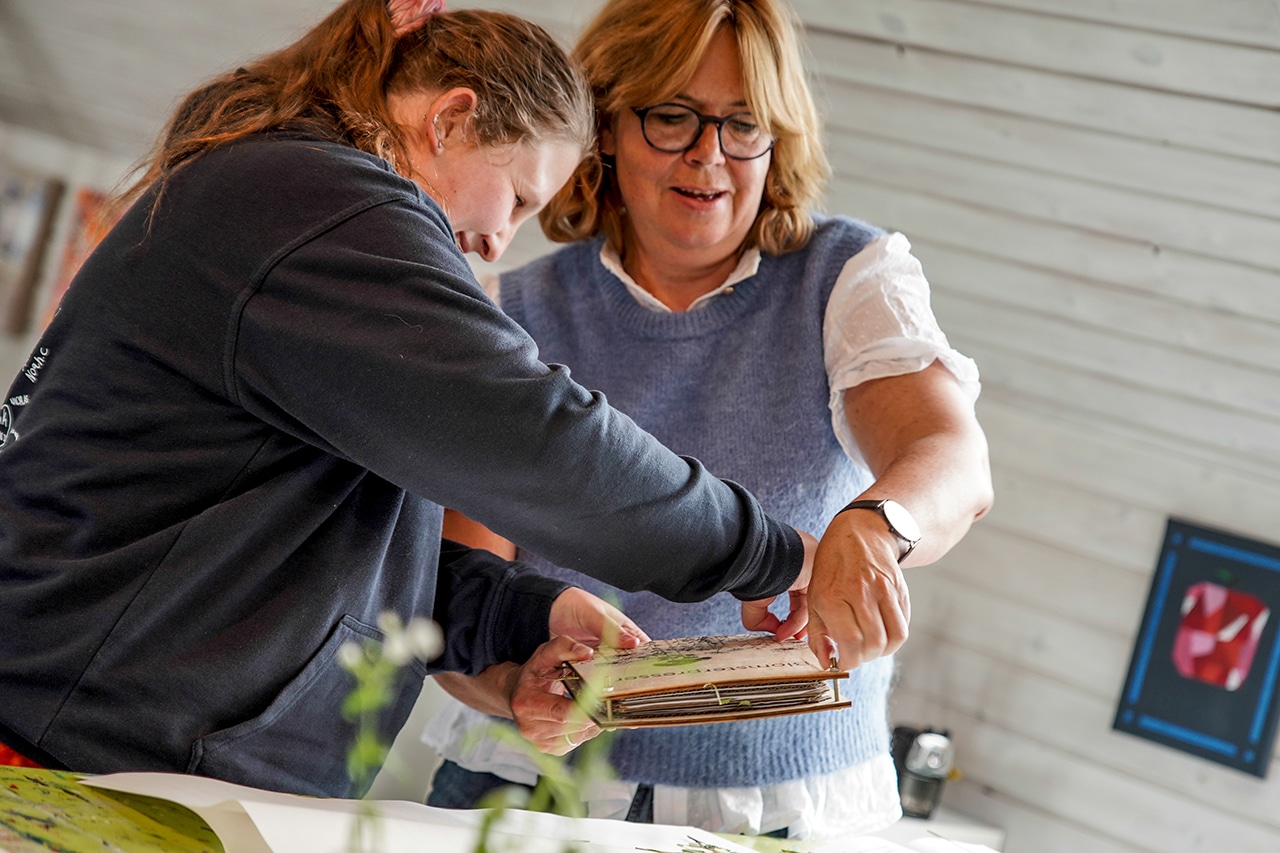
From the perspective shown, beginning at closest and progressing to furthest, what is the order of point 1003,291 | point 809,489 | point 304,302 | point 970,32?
point 304,302, point 809,489, point 970,32, point 1003,291

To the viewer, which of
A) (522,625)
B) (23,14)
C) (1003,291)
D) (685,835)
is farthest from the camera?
(23,14)

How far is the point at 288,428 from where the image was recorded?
0.86m

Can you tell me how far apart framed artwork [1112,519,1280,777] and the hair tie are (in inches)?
90.3

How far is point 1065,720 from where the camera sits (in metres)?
2.92

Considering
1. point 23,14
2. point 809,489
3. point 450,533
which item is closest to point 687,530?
point 809,489

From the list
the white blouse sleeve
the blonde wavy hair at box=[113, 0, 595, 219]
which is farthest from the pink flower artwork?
the blonde wavy hair at box=[113, 0, 595, 219]

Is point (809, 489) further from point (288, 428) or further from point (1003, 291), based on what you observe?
point (1003, 291)

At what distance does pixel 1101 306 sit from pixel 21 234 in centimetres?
458

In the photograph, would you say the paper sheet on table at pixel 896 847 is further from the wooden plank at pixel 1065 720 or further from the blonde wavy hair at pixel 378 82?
the wooden plank at pixel 1065 720

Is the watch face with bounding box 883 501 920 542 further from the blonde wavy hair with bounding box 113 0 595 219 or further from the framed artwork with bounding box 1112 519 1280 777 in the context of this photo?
the framed artwork with bounding box 1112 519 1280 777

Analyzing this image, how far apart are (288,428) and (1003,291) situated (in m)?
2.07

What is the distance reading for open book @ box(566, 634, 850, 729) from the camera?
92 centimetres

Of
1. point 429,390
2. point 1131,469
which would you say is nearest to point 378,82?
point 429,390

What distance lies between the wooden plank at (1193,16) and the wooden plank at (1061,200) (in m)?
0.34
